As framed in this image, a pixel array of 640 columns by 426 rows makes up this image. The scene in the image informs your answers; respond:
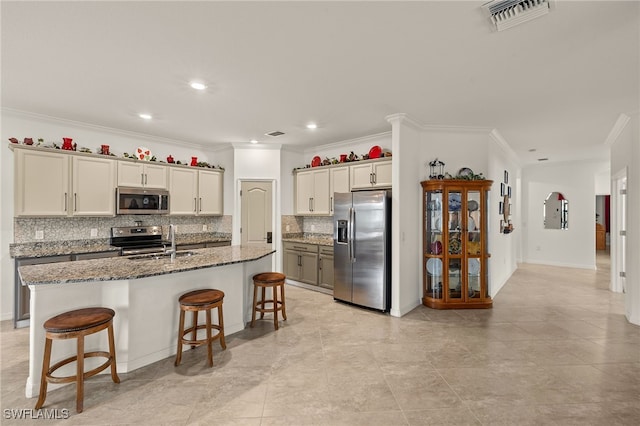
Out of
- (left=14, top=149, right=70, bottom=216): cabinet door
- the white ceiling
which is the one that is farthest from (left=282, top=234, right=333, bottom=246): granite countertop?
(left=14, top=149, right=70, bottom=216): cabinet door

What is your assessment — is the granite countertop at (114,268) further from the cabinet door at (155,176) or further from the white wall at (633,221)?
the white wall at (633,221)

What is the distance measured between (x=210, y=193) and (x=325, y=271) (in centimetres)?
271

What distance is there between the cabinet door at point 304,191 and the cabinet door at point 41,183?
371 cm

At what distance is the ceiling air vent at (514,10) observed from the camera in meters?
1.99

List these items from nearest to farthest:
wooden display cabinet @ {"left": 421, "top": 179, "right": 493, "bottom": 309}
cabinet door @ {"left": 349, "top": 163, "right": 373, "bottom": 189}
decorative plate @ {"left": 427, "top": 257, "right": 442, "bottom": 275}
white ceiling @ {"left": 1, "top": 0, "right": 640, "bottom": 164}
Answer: white ceiling @ {"left": 1, "top": 0, "right": 640, "bottom": 164}
wooden display cabinet @ {"left": 421, "top": 179, "right": 493, "bottom": 309}
decorative plate @ {"left": 427, "top": 257, "right": 442, "bottom": 275}
cabinet door @ {"left": 349, "top": 163, "right": 373, "bottom": 189}

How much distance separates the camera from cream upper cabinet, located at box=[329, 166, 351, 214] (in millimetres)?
5523

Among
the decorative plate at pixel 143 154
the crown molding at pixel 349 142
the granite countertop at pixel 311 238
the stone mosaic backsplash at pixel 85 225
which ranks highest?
the crown molding at pixel 349 142

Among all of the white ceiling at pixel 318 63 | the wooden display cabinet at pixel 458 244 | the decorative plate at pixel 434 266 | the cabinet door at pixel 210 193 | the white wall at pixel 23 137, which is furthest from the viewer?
the cabinet door at pixel 210 193

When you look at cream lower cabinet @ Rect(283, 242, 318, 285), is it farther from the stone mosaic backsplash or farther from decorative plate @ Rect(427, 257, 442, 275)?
decorative plate @ Rect(427, 257, 442, 275)

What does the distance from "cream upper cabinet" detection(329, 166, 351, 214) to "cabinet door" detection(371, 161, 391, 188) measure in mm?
579

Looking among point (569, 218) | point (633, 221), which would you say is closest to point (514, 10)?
point (633, 221)

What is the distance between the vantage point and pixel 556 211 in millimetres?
7996

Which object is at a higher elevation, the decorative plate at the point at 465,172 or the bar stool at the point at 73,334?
the decorative plate at the point at 465,172

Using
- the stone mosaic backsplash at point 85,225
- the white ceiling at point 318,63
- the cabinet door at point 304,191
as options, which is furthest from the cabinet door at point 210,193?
the cabinet door at point 304,191
